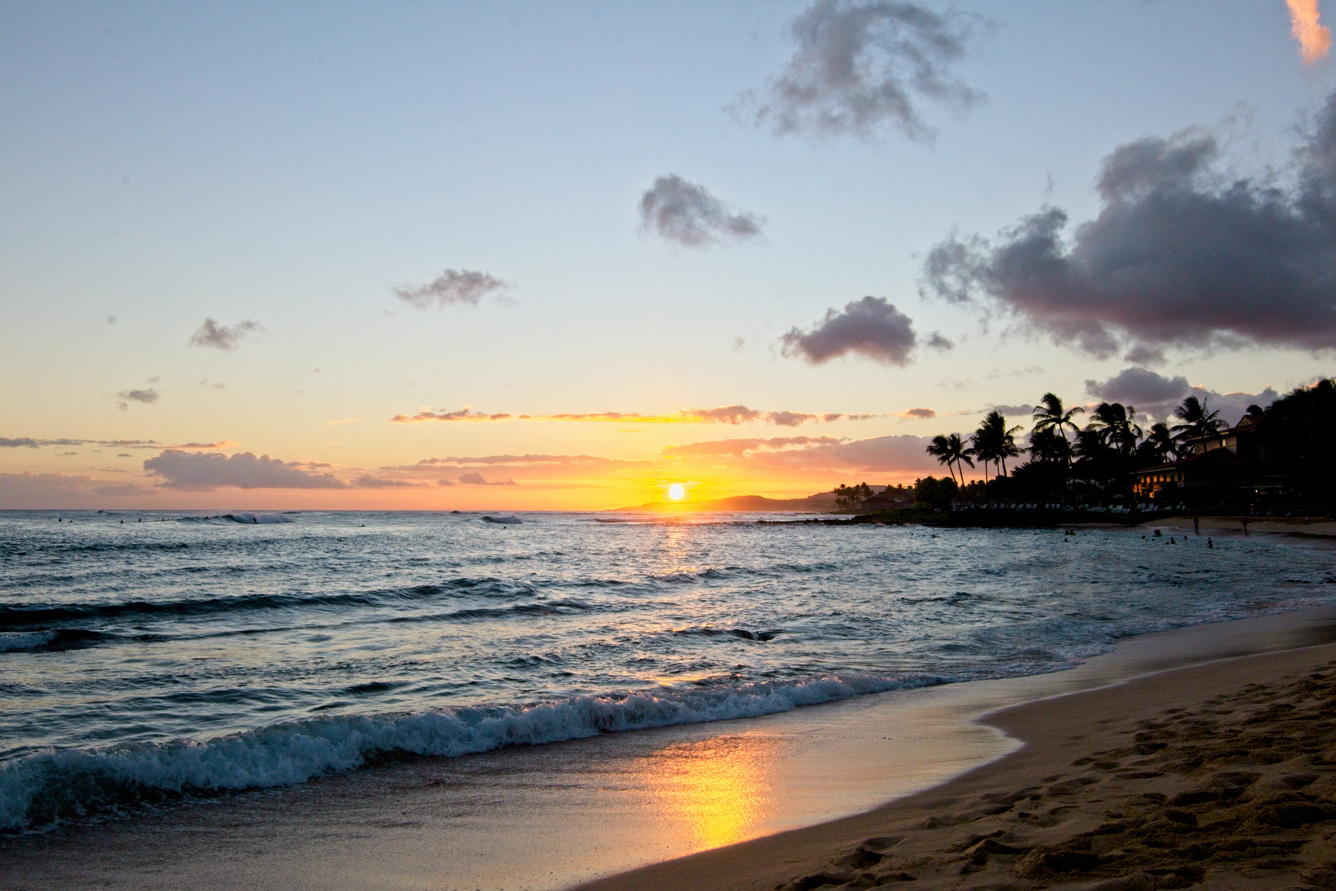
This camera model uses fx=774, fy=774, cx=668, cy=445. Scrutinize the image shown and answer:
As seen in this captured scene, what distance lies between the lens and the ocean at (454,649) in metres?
8.72

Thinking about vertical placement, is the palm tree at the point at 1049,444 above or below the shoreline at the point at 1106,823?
above

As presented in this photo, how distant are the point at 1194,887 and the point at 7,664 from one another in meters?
17.6

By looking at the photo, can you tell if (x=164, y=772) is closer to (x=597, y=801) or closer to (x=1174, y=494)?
(x=597, y=801)

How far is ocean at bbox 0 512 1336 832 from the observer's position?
8.72 meters

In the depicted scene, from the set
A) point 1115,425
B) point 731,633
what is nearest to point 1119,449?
point 1115,425

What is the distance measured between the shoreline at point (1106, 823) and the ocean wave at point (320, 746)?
4.47m

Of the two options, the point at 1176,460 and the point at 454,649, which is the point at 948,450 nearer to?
the point at 1176,460

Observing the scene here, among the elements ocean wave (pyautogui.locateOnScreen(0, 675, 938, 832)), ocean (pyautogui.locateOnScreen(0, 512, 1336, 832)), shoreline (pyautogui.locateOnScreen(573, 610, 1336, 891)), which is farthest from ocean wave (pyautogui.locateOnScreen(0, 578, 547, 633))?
shoreline (pyautogui.locateOnScreen(573, 610, 1336, 891))

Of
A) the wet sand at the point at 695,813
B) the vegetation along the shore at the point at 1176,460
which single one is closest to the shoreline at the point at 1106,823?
the wet sand at the point at 695,813

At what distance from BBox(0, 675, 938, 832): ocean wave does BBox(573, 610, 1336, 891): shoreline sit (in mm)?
4469

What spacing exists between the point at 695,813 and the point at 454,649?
10.3m

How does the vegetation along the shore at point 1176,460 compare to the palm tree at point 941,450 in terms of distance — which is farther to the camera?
the palm tree at point 941,450

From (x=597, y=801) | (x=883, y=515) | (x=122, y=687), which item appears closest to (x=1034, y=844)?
(x=597, y=801)

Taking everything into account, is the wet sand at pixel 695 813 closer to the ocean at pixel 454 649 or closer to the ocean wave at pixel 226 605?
the ocean at pixel 454 649
